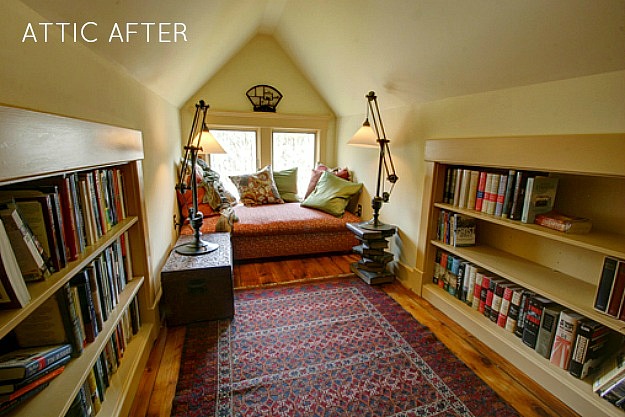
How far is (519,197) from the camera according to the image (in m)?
1.70

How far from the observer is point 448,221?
2254mm

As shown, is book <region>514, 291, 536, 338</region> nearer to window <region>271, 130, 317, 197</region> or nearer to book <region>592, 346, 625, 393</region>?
book <region>592, 346, 625, 393</region>

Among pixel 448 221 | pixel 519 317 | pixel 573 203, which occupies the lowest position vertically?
pixel 519 317

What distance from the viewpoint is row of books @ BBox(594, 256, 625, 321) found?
4.15 ft

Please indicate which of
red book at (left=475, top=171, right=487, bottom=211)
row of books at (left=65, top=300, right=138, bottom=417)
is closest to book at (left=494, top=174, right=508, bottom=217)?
red book at (left=475, top=171, right=487, bottom=211)

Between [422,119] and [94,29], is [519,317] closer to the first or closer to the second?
[422,119]

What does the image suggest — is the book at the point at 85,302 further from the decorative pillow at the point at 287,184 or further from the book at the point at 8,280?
the decorative pillow at the point at 287,184

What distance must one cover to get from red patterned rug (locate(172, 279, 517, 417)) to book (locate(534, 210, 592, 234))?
92cm

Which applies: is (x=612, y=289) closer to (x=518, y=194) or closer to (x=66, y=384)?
(x=518, y=194)

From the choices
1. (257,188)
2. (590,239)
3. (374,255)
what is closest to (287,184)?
(257,188)

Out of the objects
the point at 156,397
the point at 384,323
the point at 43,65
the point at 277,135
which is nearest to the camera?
the point at 43,65

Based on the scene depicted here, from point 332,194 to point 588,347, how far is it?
2.50 m

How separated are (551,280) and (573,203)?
0.46m

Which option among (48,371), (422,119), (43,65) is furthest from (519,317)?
(43,65)
